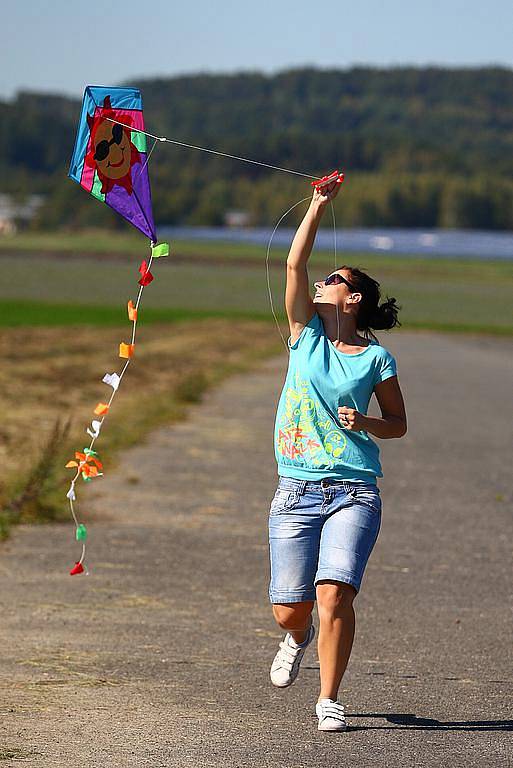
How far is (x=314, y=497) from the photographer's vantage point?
6297mm

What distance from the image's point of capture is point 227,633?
8383 millimetres

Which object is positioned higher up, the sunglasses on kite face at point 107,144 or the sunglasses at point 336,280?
the sunglasses on kite face at point 107,144

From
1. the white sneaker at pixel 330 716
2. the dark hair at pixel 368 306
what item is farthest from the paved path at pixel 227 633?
the dark hair at pixel 368 306

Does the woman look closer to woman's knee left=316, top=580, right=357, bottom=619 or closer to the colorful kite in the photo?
woman's knee left=316, top=580, right=357, bottom=619

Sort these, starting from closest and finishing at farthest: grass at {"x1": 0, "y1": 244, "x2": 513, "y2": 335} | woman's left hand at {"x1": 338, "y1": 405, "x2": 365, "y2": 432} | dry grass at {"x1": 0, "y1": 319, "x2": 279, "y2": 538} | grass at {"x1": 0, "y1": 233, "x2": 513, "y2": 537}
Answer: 1. woman's left hand at {"x1": 338, "y1": 405, "x2": 365, "y2": 432}
2. dry grass at {"x1": 0, "y1": 319, "x2": 279, "y2": 538}
3. grass at {"x1": 0, "y1": 233, "x2": 513, "y2": 537}
4. grass at {"x1": 0, "y1": 244, "x2": 513, "y2": 335}

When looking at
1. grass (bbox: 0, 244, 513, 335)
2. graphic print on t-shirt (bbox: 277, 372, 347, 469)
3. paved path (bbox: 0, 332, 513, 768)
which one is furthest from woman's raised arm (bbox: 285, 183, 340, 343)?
grass (bbox: 0, 244, 513, 335)

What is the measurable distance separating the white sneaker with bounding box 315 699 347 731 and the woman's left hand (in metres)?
1.12

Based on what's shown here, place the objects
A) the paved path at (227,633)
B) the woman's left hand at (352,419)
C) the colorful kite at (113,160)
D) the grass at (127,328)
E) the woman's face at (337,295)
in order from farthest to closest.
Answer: the grass at (127,328), the colorful kite at (113,160), the woman's face at (337,295), the woman's left hand at (352,419), the paved path at (227,633)

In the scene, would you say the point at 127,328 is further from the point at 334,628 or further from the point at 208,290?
the point at 334,628

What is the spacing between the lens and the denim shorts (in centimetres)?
620

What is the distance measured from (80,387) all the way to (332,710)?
2056cm

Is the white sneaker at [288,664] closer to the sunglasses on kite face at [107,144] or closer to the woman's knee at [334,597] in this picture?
the woman's knee at [334,597]

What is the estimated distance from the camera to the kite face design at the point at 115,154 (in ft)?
22.8

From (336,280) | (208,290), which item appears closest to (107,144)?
(336,280)
